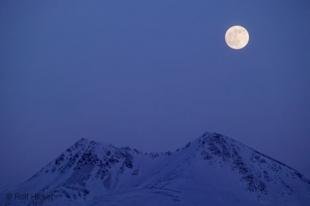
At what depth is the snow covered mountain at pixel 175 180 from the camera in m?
135

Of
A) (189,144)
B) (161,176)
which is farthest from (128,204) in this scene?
(189,144)

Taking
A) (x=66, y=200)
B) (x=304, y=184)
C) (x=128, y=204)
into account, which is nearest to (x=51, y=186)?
(x=66, y=200)

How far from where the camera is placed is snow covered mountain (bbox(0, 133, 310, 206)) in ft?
443

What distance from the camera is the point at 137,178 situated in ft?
588

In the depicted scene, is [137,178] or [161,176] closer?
[161,176]

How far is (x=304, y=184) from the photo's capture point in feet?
551

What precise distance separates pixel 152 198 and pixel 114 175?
192ft

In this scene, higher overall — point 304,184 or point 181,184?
point 181,184

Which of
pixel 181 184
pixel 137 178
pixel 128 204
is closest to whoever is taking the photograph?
pixel 128 204

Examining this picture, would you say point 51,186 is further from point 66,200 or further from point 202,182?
point 202,182

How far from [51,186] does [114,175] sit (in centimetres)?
2602

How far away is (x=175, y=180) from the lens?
145 m

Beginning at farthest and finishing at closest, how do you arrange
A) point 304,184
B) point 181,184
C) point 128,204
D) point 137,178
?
point 137,178 < point 304,184 < point 181,184 < point 128,204

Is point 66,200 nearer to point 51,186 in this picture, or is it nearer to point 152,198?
point 51,186
